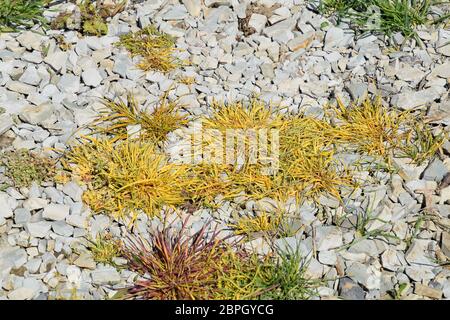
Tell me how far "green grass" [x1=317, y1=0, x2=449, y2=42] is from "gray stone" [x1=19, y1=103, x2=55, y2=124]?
2.50m

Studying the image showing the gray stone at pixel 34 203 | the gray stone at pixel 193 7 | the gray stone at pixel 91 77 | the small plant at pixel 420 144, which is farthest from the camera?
the gray stone at pixel 193 7

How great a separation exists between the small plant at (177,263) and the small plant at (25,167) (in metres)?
0.83

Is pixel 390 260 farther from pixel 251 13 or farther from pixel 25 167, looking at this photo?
pixel 251 13

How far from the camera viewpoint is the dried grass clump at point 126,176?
4320 millimetres

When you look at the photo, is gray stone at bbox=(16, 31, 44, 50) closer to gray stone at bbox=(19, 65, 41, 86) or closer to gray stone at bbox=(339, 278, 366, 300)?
gray stone at bbox=(19, 65, 41, 86)

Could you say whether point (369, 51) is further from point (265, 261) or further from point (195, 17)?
point (265, 261)

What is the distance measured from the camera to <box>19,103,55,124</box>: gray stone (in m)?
4.84

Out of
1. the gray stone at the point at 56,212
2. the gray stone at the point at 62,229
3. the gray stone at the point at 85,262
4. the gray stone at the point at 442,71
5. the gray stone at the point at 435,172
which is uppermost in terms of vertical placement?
the gray stone at the point at 442,71

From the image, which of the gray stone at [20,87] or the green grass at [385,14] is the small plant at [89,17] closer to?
the gray stone at [20,87]

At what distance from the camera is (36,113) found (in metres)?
4.88

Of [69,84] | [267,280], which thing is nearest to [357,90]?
[267,280]

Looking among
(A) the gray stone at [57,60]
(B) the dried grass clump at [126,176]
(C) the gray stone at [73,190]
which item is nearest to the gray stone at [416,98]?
(B) the dried grass clump at [126,176]

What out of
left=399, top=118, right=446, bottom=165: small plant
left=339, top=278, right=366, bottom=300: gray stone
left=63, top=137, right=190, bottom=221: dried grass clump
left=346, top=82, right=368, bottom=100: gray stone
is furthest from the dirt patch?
left=339, top=278, right=366, bottom=300: gray stone
